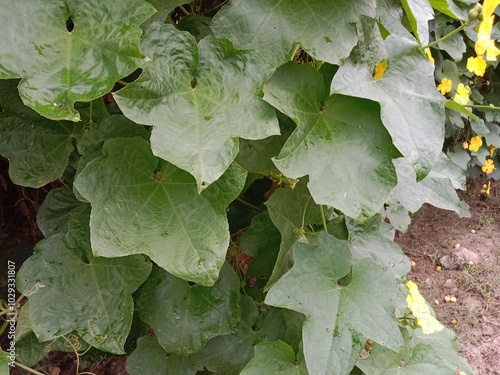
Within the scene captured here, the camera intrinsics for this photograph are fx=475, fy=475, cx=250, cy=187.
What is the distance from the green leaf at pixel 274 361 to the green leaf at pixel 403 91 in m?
0.46

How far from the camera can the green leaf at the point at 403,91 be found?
0.82 meters

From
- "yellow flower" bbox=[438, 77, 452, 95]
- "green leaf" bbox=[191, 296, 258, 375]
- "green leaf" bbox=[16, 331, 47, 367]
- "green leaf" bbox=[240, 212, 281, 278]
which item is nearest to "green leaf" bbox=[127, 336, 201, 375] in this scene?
"green leaf" bbox=[191, 296, 258, 375]

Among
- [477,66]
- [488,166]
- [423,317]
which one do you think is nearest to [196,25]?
[423,317]

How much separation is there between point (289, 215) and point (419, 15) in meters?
0.46

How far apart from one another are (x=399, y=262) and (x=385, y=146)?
407mm

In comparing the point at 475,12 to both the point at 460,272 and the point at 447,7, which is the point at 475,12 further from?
the point at 460,272

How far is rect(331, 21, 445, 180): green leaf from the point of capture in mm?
816

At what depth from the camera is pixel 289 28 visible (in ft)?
2.67

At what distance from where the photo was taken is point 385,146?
844 millimetres

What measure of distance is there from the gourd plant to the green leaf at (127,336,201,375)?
0.25 feet

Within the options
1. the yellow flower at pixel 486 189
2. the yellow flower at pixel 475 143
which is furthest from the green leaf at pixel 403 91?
the yellow flower at pixel 486 189

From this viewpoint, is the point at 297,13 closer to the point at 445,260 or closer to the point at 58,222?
the point at 58,222

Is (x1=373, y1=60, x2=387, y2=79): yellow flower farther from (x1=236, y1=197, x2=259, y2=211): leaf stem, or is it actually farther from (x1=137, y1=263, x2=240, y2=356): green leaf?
(x1=137, y1=263, x2=240, y2=356): green leaf

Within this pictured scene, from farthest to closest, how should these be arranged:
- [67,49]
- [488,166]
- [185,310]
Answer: [488,166] → [185,310] → [67,49]
